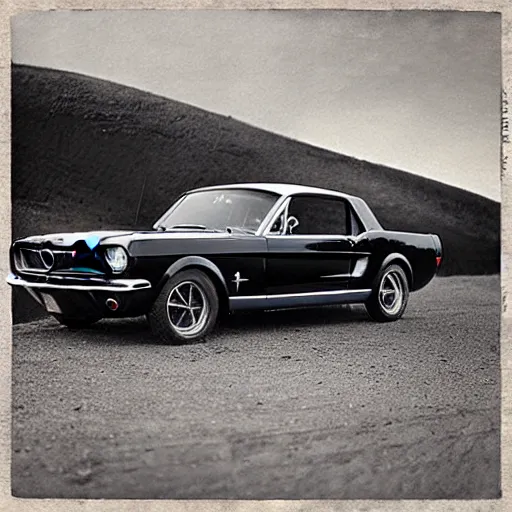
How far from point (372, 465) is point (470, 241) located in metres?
1.07

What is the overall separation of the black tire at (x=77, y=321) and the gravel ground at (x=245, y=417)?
0.12ft

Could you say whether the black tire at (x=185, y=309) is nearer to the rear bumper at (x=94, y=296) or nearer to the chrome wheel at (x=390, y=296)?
the rear bumper at (x=94, y=296)

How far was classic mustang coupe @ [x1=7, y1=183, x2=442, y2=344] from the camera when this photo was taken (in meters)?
3.63

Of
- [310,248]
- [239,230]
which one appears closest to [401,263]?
[310,248]

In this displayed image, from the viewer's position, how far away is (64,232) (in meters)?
3.74

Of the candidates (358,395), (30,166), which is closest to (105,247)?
(30,166)

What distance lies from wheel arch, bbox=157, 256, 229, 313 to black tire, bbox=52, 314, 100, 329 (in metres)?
0.32

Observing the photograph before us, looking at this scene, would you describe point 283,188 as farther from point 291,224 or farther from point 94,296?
point 94,296

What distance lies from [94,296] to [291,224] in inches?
36.3

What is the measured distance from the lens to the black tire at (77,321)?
367 cm

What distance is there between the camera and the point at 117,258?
11.9 feet

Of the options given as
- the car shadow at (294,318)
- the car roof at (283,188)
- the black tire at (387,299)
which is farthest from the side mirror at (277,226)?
the black tire at (387,299)

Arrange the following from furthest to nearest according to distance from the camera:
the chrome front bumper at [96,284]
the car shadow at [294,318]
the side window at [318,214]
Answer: the side window at [318,214] < the car shadow at [294,318] < the chrome front bumper at [96,284]

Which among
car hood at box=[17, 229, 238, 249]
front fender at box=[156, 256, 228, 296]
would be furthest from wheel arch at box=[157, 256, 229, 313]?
car hood at box=[17, 229, 238, 249]
